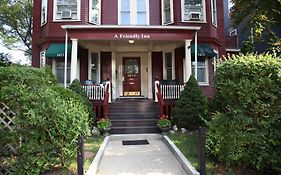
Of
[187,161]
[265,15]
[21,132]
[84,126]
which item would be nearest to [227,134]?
[187,161]

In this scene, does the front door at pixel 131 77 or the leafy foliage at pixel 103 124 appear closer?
the leafy foliage at pixel 103 124

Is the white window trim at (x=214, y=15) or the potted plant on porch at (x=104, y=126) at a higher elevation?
the white window trim at (x=214, y=15)

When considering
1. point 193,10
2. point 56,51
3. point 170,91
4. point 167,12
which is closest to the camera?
point 170,91

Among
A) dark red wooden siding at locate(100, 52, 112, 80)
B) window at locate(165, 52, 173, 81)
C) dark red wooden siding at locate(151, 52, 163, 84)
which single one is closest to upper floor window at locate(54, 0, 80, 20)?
dark red wooden siding at locate(100, 52, 112, 80)

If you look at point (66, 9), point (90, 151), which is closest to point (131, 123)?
point (90, 151)

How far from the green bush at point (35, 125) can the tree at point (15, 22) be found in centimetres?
2273

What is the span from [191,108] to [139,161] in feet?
12.9

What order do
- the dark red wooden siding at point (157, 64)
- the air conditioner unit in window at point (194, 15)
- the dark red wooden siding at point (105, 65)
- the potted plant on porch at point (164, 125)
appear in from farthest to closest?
the dark red wooden siding at point (157, 64) < the dark red wooden siding at point (105, 65) < the air conditioner unit in window at point (194, 15) < the potted plant on porch at point (164, 125)

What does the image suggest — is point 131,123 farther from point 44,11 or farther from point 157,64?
point 44,11

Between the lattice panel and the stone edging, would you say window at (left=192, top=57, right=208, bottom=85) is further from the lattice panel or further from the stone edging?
the lattice panel

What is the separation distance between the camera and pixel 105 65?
48.5ft

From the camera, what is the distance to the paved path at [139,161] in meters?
5.95

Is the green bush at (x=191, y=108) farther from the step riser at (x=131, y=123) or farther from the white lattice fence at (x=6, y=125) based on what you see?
the white lattice fence at (x=6, y=125)

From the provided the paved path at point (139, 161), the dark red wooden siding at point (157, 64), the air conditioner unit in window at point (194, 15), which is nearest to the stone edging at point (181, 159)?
the paved path at point (139, 161)
